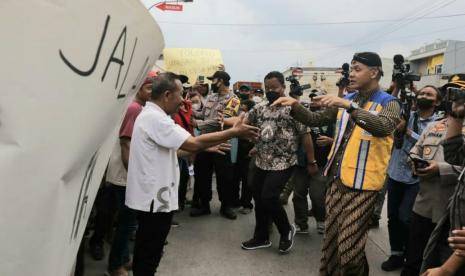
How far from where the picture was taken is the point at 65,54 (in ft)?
2.52

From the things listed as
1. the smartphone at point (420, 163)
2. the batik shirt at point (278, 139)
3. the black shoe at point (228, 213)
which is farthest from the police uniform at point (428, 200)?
the black shoe at point (228, 213)

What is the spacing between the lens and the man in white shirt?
257 centimetres

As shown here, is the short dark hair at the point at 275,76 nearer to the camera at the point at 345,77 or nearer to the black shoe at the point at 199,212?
the camera at the point at 345,77

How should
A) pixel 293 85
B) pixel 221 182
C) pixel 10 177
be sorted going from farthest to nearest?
pixel 221 182 < pixel 293 85 < pixel 10 177

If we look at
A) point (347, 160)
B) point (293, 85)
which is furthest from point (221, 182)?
point (347, 160)

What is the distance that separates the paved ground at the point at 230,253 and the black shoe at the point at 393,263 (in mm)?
74

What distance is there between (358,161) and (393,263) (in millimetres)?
1770

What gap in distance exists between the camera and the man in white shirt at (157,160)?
2.57 meters

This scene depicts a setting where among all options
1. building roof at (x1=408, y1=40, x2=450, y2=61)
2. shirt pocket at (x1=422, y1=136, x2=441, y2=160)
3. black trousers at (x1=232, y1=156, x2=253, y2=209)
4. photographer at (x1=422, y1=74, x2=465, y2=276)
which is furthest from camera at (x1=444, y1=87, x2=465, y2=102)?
building roof at (x1=408, y1=40, x2=450, y2=61)

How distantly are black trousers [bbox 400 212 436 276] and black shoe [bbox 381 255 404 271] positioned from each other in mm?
889

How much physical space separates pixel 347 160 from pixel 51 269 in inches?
96.0

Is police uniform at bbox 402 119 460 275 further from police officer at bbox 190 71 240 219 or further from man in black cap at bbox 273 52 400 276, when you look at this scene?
police officer at bbox 190 71 240 219

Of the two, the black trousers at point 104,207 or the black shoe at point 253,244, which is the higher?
the black trousers at point 104,207

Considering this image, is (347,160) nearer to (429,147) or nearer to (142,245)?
(429,147)
